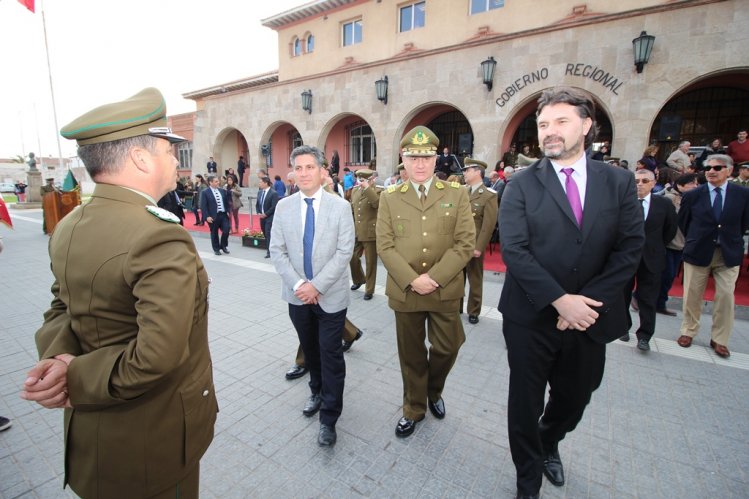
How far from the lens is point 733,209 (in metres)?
4.11

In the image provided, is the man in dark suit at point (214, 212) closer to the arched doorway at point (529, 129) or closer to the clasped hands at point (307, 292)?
the clasped hands at point (307, 292)

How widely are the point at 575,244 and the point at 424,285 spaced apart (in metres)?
1.04

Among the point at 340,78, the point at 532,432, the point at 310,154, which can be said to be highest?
the point at 340,78

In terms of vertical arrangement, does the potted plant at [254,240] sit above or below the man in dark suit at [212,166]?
below

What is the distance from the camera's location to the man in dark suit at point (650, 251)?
13.8 ft

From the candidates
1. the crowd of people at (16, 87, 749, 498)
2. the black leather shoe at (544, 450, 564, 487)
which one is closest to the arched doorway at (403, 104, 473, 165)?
the crowd of people at (16, 87, 749, 498)

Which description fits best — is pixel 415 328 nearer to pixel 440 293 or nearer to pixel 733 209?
pixel 440 293

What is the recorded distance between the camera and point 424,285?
2.64 m

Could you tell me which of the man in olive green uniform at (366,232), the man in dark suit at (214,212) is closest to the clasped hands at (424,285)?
the man in olive green uniform at (366,232)

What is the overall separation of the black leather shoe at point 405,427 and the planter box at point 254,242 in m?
8.32

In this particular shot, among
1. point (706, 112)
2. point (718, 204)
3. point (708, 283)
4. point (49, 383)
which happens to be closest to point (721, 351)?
point (718, 204)

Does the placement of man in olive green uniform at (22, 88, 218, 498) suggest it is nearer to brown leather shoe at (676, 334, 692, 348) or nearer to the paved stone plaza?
the paved stone plaza

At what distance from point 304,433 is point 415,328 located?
1210mm

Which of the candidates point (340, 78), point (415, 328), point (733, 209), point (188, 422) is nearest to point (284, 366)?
point (415, 328)
